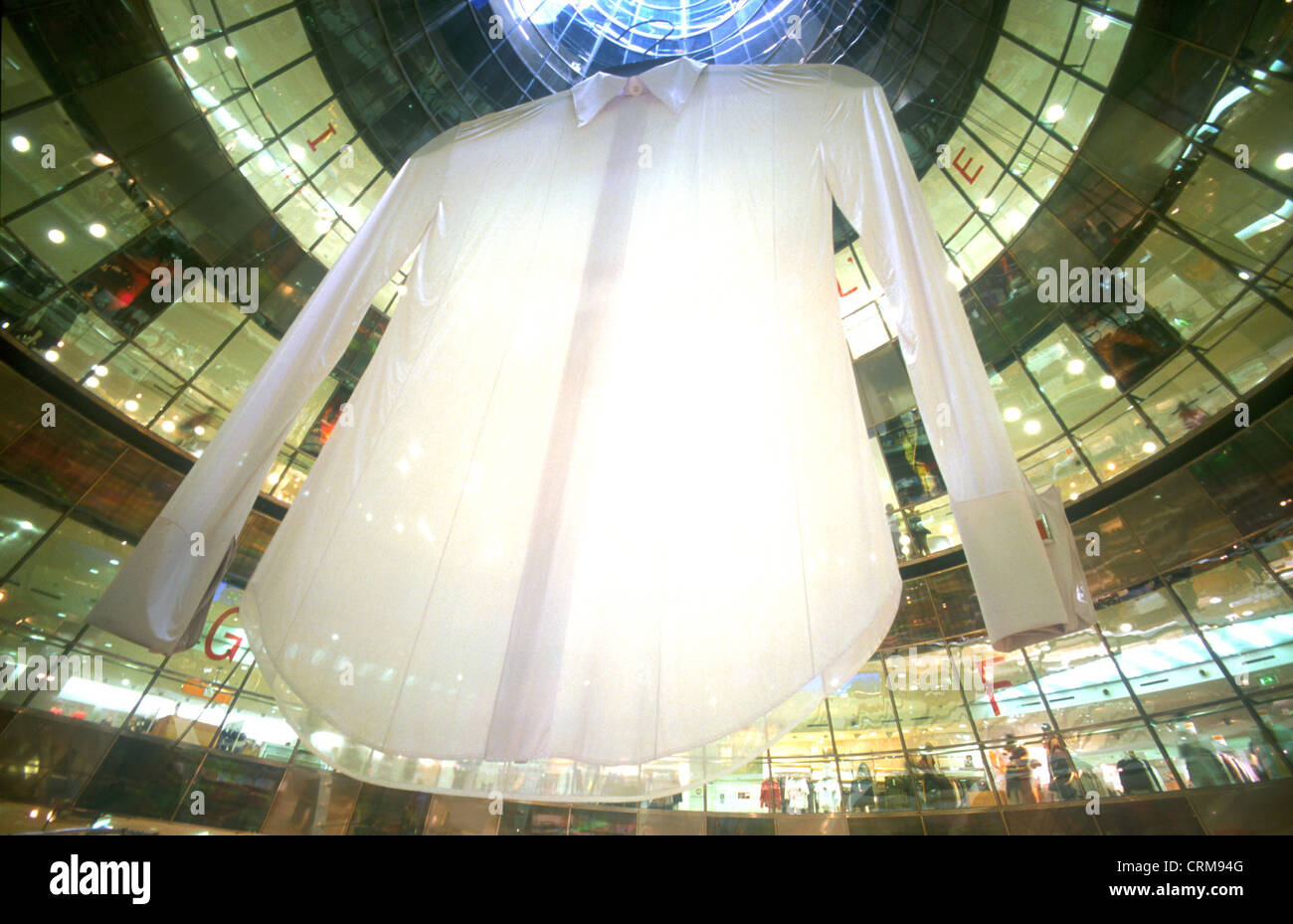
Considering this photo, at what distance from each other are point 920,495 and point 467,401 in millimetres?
11814

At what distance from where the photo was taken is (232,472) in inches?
122

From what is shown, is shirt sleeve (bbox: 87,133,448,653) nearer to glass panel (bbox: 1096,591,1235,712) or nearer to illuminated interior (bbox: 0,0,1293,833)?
illuminated interior (bbox: 0,0,1293,833)

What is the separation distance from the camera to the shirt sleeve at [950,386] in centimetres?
231

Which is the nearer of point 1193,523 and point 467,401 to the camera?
point 467,401

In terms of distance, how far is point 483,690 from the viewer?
275cm

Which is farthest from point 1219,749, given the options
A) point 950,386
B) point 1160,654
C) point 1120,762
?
point 950,386

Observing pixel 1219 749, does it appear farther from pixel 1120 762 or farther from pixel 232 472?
pixel 232 472

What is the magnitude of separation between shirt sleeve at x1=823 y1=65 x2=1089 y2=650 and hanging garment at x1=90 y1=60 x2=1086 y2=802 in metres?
0.02

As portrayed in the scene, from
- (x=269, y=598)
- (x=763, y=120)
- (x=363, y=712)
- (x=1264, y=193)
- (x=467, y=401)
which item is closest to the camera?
(x=363, y=712)

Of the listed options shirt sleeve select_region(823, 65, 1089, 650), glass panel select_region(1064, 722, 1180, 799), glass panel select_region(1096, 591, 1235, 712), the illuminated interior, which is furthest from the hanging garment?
glass panel select_region(1064, 722, 1180, 799)

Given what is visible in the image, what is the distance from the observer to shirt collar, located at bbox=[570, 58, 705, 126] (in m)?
4.74
